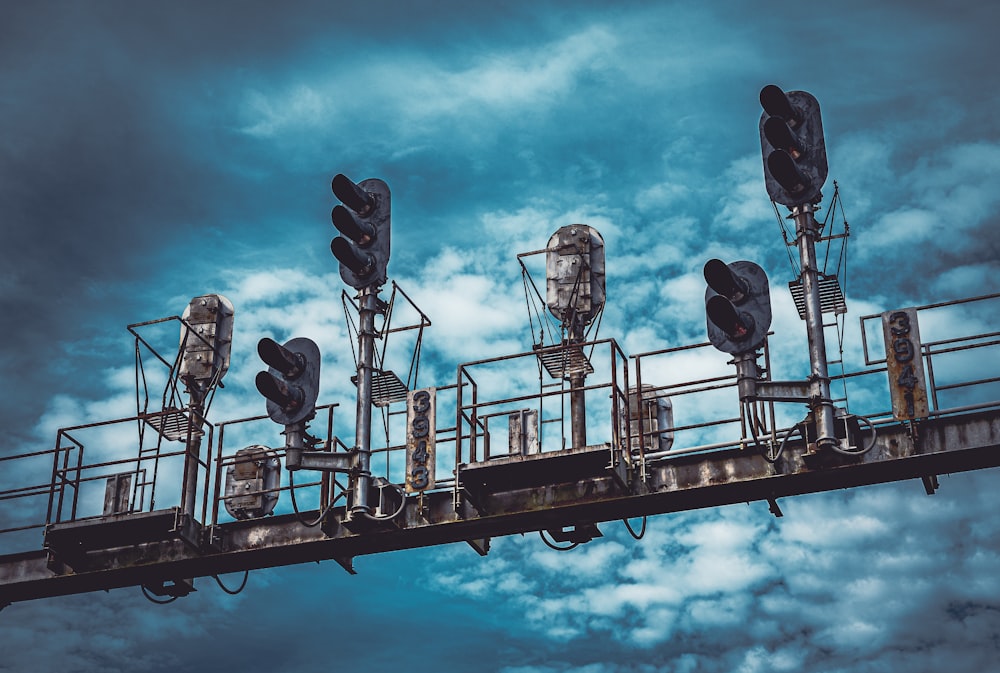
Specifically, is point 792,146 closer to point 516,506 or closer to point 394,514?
point 516,506

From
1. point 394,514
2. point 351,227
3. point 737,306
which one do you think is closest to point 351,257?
point 351,227

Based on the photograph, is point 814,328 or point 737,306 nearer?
point 814,328

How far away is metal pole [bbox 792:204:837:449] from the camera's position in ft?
78.6

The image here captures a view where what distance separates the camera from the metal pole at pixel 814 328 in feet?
78.6

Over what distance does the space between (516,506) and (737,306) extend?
4816mm

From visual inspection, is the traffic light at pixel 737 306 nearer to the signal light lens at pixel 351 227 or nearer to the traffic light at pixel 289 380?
the signal light lens at pixel 351 227

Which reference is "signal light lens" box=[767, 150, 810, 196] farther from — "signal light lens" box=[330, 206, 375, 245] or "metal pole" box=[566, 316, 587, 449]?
"signal light lens" box=[330, 206, 375, 245]

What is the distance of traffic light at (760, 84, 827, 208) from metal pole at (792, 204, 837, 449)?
0.31m

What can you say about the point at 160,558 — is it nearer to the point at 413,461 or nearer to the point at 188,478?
the point at 188,478

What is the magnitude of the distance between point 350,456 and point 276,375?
2.33 metres

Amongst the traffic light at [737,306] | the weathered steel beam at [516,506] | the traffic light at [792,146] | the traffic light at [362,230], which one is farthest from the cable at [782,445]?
the traffic light at [362,230]

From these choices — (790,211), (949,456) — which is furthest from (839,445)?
(790,211)

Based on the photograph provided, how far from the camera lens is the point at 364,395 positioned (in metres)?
28.0

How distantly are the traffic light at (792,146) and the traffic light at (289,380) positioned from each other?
344 inches
